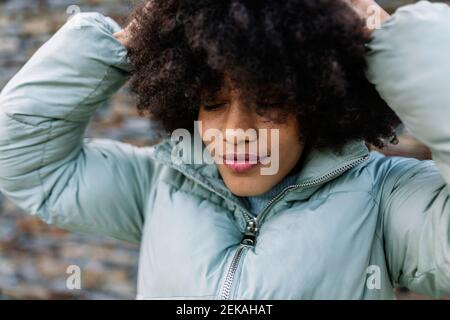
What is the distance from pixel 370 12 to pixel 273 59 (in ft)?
0.77

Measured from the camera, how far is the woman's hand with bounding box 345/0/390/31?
3.71ft

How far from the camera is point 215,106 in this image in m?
1.21

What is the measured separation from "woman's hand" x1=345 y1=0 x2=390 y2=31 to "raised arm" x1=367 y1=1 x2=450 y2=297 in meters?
0.05

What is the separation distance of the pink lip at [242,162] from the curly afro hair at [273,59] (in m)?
0.11

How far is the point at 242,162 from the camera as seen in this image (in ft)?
3.91

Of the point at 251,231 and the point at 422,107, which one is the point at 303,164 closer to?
the point at 251,231

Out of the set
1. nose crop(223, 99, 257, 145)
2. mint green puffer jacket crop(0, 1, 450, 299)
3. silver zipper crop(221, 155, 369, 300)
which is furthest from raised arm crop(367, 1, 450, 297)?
nose crop(223, 99, 257, 145)

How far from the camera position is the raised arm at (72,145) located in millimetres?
1367

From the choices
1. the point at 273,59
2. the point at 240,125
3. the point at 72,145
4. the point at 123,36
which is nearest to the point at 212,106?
the point at 240,125

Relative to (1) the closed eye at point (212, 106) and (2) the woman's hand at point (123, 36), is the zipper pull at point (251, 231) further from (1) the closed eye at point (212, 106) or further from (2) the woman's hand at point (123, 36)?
(2) the woman's hand at point (123, 36)

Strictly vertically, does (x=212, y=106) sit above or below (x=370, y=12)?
below

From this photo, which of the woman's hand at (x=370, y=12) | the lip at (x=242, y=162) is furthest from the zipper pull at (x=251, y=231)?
the woman's hand at (x=370, y=12)

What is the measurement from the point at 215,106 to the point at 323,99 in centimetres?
22
